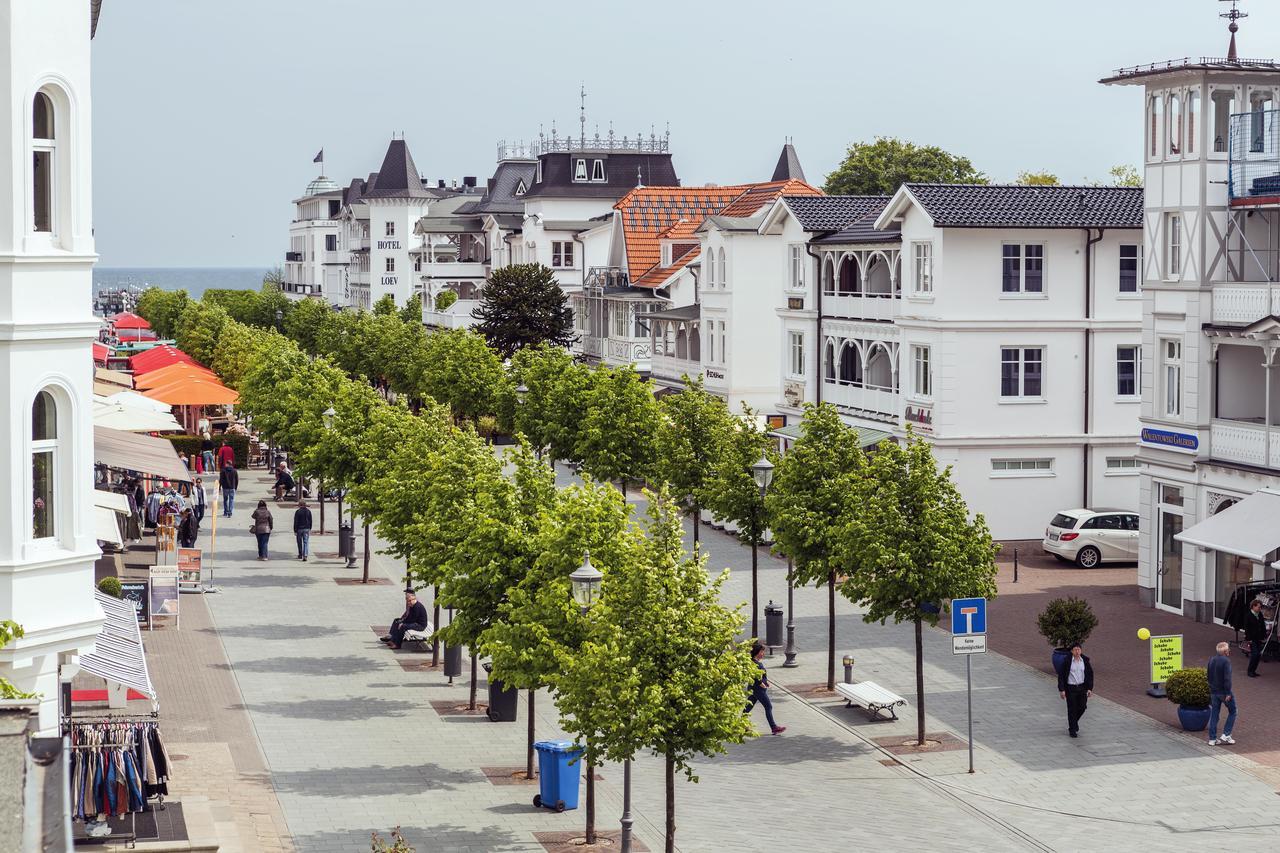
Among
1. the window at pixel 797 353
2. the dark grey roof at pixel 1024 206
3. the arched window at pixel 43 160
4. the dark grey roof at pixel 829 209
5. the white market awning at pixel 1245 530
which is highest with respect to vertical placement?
the dark grey roof at pixel 829 209

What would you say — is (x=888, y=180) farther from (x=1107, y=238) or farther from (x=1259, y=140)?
(x=1259, y=140)

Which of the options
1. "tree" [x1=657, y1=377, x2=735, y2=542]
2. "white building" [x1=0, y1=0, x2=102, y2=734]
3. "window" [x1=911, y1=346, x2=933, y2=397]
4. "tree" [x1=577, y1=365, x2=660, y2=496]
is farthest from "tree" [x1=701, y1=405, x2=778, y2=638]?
"white building" [x1=0, y1=0, x2=102, y2=734]

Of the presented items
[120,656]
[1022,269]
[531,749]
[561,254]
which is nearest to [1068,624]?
[531,749]

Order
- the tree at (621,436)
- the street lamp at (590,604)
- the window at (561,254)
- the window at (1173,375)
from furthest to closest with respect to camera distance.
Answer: the window at (561,254) < the tree at (621,436) < the window at (1173,375) < the street lamp at (590,604)

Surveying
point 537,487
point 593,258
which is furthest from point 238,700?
point 593,258

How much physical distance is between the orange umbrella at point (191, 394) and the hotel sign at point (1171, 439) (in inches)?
1262

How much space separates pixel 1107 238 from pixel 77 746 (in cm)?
3155

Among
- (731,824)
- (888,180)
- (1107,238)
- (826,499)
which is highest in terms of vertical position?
(888,180)

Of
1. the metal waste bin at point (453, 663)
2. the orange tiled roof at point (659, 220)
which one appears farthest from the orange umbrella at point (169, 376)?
the metal waste bin at point (453, 663)

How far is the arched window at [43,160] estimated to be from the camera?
59.5ft

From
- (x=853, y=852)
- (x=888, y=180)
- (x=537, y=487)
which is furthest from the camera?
(x=888, y=180)

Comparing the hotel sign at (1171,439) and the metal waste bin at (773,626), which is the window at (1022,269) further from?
the metal waste bin at (773,626)

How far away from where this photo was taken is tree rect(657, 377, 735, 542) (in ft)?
126

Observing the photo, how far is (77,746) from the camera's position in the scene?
19.4 metres
